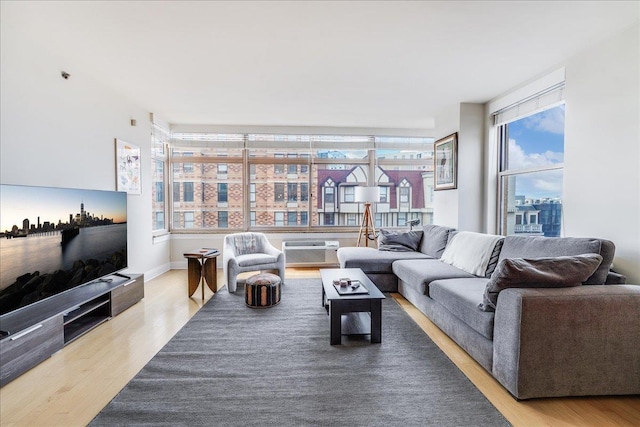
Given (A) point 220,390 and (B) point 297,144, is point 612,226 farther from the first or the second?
(B) point 297,144

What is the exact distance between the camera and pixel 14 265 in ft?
7.00

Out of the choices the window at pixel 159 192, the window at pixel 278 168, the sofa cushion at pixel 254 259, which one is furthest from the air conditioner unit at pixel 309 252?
the window at pixel 159 192

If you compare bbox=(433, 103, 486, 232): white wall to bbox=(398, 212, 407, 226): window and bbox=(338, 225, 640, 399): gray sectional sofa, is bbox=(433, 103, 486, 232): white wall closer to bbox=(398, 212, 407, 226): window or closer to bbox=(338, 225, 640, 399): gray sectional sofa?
bbox=(398, 212, 407, 226): window

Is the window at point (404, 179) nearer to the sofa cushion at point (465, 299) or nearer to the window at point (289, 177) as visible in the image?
the window at point (289, 177)

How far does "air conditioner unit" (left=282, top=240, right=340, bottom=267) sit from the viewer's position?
213 inches

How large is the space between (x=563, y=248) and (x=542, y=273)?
75 cm

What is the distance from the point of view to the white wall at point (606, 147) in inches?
94.7

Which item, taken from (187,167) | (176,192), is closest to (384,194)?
(187,167)

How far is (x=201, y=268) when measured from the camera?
3.89 metres

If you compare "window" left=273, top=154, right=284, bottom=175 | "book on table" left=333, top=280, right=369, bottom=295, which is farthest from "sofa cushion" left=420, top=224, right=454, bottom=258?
"window" left=273, top=154, right=284, bottom=175

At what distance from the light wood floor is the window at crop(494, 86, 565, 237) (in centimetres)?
191

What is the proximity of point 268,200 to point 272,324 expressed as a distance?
3.13 m

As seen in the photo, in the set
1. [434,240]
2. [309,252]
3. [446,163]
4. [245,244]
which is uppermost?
[446,163]

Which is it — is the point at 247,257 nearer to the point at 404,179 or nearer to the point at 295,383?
the point at 295,383
